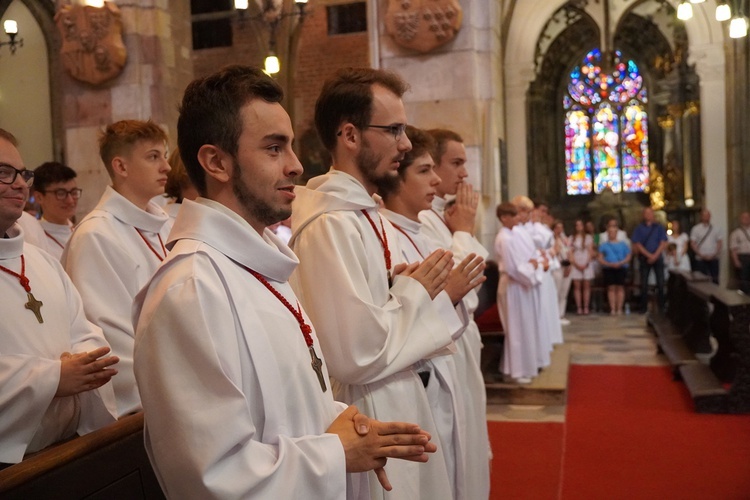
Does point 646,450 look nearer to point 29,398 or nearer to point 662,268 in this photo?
point 29,398

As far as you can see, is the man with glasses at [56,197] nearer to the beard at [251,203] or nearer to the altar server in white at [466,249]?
the altar server in white at [466,249]

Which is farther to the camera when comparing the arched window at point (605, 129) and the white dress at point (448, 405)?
the arched window at point (605, 129)

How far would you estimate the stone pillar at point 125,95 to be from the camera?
8953mm

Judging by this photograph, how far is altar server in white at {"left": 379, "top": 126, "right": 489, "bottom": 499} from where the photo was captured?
2775 mm

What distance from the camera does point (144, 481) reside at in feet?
8.52

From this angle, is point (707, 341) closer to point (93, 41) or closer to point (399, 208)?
point (399, 208)

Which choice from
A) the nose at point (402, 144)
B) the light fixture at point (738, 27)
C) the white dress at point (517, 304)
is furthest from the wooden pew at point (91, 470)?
the light fixture at point (738, 27)

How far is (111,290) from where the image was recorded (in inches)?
131

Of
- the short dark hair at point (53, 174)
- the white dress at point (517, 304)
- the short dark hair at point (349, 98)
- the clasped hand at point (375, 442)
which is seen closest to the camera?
the clasped hand at point (375, 442)

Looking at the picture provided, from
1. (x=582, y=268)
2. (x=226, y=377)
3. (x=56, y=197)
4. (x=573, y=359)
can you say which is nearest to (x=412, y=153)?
(x=226, y=377)

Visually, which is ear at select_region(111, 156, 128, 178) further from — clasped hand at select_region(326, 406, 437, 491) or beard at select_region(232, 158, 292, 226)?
clasped hand at select_region(326, 406, 437, 491)

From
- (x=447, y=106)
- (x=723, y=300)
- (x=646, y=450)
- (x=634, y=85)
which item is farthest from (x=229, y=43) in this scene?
(x=646, y=450)

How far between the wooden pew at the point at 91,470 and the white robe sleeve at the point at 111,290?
659 millimetres

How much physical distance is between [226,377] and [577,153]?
21.4 m
